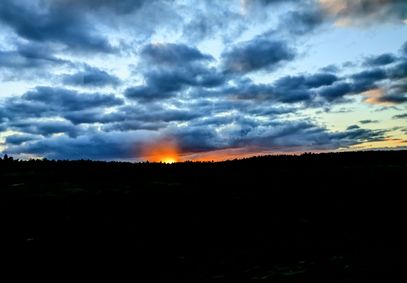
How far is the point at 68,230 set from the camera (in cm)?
2962

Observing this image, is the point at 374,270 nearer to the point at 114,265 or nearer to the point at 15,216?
the point at 114,265

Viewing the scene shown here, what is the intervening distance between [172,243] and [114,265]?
17.7 ft

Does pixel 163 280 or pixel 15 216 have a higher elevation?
pixel 15 216

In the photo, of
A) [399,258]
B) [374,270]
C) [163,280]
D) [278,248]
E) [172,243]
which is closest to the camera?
[374,270]

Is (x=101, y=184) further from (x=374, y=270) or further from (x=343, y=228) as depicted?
(x=374, y=270)

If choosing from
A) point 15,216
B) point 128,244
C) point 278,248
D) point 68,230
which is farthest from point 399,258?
point 15,216

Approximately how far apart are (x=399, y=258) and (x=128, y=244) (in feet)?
53.9

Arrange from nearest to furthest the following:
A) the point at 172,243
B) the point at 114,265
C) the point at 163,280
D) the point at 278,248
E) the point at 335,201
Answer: the point at 163,280 → the point at 114,265 → the point at 278,248 → the point at 172,243 → the point at 335,201

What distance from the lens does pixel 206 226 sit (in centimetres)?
3145

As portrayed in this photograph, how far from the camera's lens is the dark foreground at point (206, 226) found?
66.1 feet

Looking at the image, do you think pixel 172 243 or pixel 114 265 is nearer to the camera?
pixel 114 265

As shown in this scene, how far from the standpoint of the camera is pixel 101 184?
50.2 meters

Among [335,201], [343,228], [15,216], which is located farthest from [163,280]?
[335,201]

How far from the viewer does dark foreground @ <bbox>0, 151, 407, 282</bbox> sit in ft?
66.1
